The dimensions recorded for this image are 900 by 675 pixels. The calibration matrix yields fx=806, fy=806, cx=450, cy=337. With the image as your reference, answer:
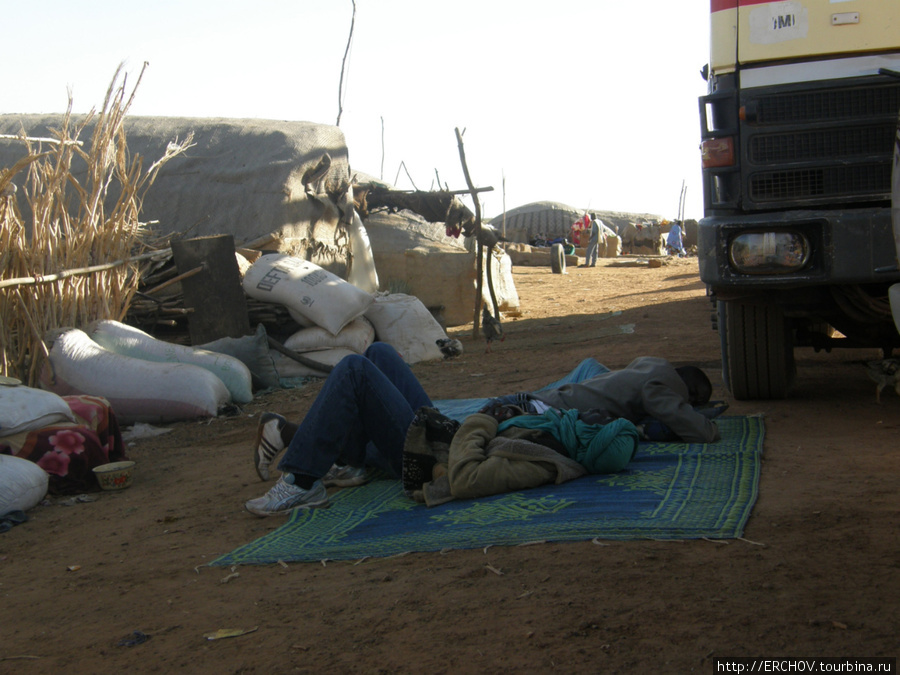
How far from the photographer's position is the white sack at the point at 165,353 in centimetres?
630

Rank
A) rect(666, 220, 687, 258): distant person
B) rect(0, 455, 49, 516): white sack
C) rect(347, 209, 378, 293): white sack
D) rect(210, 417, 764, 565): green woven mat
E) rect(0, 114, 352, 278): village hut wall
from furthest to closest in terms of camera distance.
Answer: rect(666, 220, 687, 258): distant person, rect(347, 209, 378, 293): white sack, rect(0, 114, 352, 278): village hut wall, rect(0, 455, 49, 516): white sack, rect(210, 417, 764, 565): green woven mat

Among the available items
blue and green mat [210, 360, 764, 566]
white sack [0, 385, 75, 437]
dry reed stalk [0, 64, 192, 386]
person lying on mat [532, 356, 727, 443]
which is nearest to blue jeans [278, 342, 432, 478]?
blue and green mat [210, 360, 764, 566]

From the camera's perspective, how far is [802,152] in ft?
12.1

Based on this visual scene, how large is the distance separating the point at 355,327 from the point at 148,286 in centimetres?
215

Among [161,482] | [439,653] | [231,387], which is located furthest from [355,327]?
[439,653]

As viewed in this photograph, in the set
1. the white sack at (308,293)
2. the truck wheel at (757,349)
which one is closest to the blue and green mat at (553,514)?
the truck wheel at (757,349)

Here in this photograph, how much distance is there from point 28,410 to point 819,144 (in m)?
4.14

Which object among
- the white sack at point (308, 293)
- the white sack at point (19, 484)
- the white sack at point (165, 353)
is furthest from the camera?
the white sack at point (308, 293)

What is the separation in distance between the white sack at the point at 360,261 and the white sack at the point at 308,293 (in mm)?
2413

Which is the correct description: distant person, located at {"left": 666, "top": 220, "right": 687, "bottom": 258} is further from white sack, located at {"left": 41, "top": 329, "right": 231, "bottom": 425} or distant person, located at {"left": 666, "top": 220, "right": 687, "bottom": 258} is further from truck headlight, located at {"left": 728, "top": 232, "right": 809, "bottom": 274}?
truck headlight, located at {"left": 728, "top": 232, "right": 809, "bottom": 274}

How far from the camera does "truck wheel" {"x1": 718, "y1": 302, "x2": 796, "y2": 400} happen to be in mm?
4258

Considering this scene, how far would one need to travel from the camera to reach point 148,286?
26.6 ft

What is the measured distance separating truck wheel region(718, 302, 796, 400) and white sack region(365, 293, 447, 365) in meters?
4.11

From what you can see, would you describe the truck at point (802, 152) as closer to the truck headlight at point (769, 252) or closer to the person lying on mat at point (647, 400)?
the truck headlight at point (769, 252)
